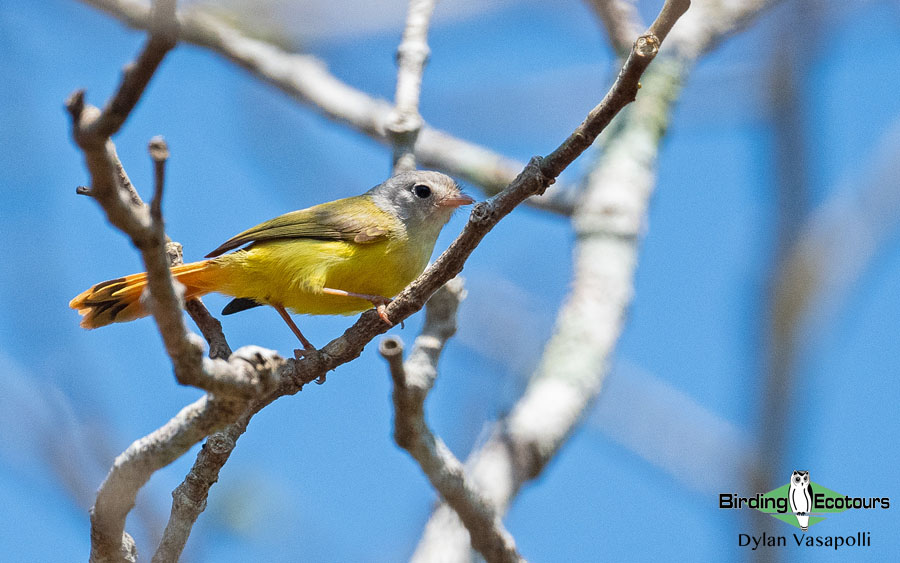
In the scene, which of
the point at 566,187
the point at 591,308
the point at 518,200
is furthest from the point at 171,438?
the point at 566,187

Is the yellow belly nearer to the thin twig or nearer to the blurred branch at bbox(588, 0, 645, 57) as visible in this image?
the thin twig

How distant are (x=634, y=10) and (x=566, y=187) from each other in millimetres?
1666

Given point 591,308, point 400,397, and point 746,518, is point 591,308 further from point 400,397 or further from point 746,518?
point 400,397

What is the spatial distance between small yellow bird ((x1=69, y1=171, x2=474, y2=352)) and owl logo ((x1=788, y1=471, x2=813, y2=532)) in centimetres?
247

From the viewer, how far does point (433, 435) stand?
324cm

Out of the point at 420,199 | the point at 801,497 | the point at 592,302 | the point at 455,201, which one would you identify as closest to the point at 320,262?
the point at 420,199

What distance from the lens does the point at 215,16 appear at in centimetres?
694

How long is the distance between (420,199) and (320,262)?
3.17 ft

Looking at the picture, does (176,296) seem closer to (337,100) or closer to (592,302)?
(592,302)

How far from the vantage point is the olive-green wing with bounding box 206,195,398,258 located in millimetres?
5188

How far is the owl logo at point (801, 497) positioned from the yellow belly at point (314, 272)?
248cm

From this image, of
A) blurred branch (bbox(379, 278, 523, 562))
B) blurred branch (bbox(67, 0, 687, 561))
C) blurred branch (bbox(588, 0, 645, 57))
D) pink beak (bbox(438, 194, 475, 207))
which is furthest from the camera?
blurred branch (bbox(588, 0, 645, 57))

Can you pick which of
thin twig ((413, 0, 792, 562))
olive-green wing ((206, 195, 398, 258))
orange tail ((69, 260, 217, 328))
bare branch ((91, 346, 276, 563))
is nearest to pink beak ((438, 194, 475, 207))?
olive-green wing ((206, 195, 398, 258))

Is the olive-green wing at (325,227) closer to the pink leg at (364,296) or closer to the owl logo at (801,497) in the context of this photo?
the pink leg at (364,296)
